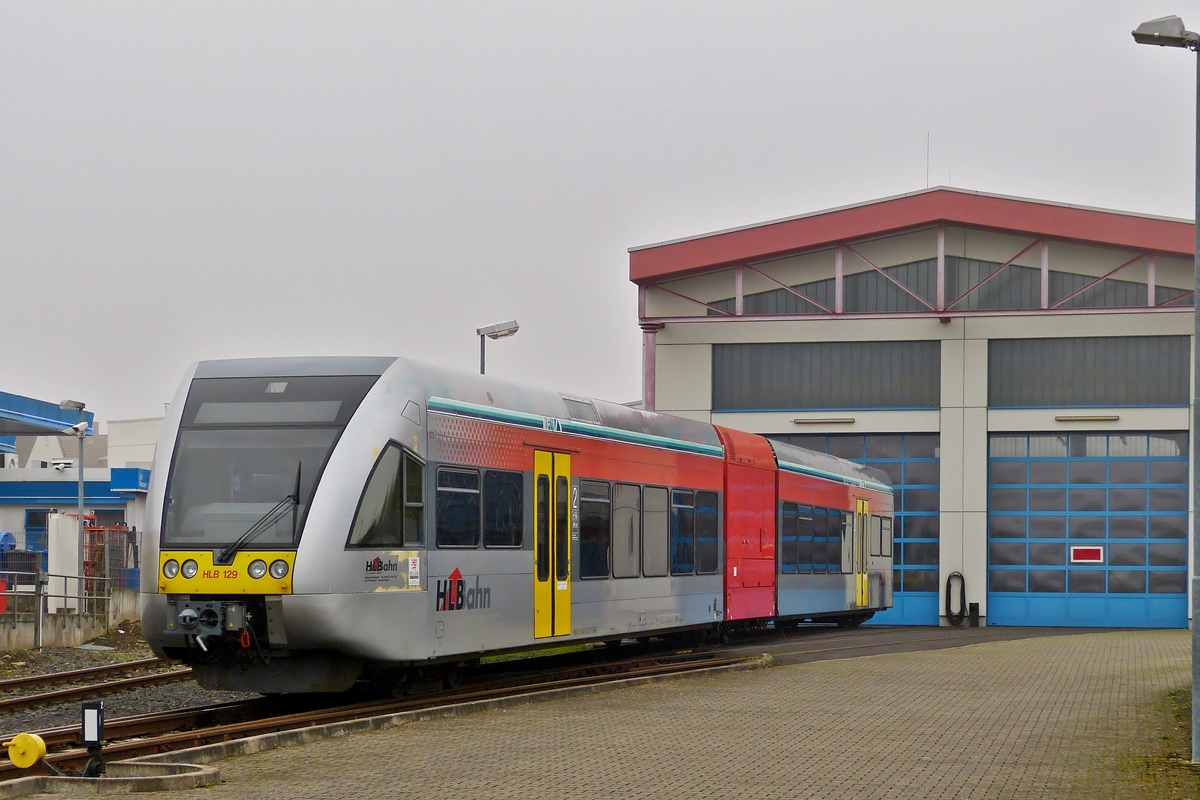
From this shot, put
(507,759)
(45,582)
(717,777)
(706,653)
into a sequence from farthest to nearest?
1. (45,582)
2. (706,653)
3. (507,759)
4. (717,777)

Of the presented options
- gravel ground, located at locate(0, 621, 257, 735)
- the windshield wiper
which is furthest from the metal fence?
the windshield wiper

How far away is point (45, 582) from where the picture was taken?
2383 centimetres

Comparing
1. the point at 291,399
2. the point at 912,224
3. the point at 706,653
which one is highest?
the point at 912,224

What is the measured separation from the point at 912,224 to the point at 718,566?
1474 centimetres

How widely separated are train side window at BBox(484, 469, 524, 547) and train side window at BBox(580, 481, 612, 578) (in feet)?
5.06

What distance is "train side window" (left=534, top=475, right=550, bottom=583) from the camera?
16641 millimetres

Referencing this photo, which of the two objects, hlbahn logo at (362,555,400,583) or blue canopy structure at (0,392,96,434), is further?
blue canopy structure at (0,392,96,434)

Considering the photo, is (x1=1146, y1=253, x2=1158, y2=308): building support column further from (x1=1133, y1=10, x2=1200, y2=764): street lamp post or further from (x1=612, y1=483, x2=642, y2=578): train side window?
(x1=1133, y1=10, x2=1200, y2=764): street lamp post

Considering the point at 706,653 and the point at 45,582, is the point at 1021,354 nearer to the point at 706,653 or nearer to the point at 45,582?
the point at 706,653

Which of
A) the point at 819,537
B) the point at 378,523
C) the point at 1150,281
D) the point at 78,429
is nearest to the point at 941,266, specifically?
the point at 1150,281

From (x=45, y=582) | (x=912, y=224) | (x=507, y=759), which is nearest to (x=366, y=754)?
(x=507, y=759)

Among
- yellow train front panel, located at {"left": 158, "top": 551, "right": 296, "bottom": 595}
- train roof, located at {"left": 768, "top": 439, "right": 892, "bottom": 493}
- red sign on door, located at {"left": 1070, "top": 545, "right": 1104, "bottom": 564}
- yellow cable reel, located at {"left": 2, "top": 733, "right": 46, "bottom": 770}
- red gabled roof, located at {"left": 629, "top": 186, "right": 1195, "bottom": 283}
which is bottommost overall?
red sign on door, located at {"left": 1070, "top": 545, "right": 1104, "bottom": 564}

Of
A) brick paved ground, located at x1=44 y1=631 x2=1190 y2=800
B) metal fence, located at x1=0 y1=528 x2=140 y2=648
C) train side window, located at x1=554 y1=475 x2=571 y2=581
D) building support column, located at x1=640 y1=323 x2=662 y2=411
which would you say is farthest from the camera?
building support column, located at x1=640 y1=323 x2=662 y2=411

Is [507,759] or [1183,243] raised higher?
[1183,243]
